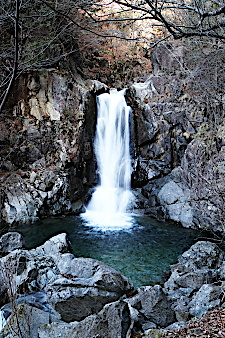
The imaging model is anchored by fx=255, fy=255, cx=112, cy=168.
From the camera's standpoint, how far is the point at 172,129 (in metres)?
12.6

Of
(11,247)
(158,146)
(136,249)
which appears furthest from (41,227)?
(158,146)

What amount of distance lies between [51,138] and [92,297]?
9230 mm

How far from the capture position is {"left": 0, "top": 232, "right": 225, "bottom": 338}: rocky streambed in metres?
3.05

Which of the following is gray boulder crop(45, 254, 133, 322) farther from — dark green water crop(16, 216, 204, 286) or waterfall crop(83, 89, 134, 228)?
waterfall crop(83, 89, 134, 228)

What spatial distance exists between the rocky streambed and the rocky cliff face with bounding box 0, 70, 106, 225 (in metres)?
5.09

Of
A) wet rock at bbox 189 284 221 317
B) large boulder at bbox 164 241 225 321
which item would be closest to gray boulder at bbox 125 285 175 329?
large boulder at bbox 164 241 225 321

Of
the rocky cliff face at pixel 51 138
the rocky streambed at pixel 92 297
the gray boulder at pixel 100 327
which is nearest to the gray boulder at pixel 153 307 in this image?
the rocky streambed at pixel 92 297

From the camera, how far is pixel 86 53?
17531 mm

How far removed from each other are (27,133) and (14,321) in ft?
33.0

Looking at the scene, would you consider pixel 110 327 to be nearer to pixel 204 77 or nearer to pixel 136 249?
→ pixel 136 249

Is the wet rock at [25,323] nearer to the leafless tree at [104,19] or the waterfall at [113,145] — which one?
the leafless tree at [104,19]

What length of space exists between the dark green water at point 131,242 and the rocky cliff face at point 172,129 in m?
1.32

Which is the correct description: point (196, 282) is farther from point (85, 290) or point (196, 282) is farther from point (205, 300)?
point (85, 290)

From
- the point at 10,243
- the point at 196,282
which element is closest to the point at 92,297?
the point at 196,282
